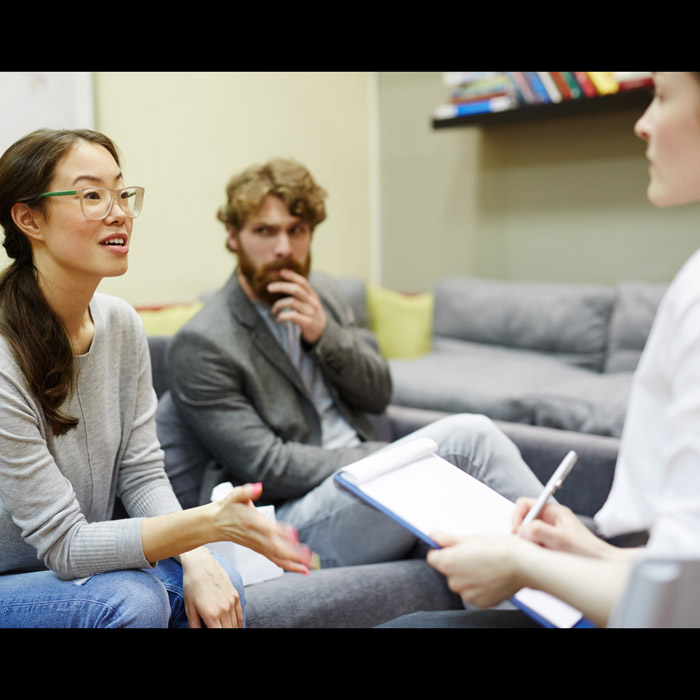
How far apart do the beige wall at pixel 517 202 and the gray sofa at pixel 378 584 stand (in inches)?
51.8

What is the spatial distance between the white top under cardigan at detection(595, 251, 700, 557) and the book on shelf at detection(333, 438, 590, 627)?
11cm

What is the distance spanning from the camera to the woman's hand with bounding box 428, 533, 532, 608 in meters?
0.74

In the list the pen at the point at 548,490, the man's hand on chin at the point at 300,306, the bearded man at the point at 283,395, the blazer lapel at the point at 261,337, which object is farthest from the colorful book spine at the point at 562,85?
the pen at the point at 548,490

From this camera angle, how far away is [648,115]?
2.46 ft

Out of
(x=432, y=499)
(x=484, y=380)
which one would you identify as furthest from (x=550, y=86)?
(x=432, y=499)

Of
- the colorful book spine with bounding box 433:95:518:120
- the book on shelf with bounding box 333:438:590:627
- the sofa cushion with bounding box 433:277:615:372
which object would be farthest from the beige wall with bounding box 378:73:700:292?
the book on shelf with bounding box 333:438:590:627

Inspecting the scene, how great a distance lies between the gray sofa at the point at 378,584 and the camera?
121 centimetres

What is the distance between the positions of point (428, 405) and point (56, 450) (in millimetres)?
1496

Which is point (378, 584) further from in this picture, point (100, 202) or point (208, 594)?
point (100, 202)

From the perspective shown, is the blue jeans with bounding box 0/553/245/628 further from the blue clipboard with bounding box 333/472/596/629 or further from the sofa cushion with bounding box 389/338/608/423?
the sofa cushion with bounding box 389/338/608/423

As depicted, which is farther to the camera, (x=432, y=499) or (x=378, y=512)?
(x=378, y=512)

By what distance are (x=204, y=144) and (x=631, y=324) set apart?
1610 millimetres

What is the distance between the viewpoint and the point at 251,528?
3.09ft
